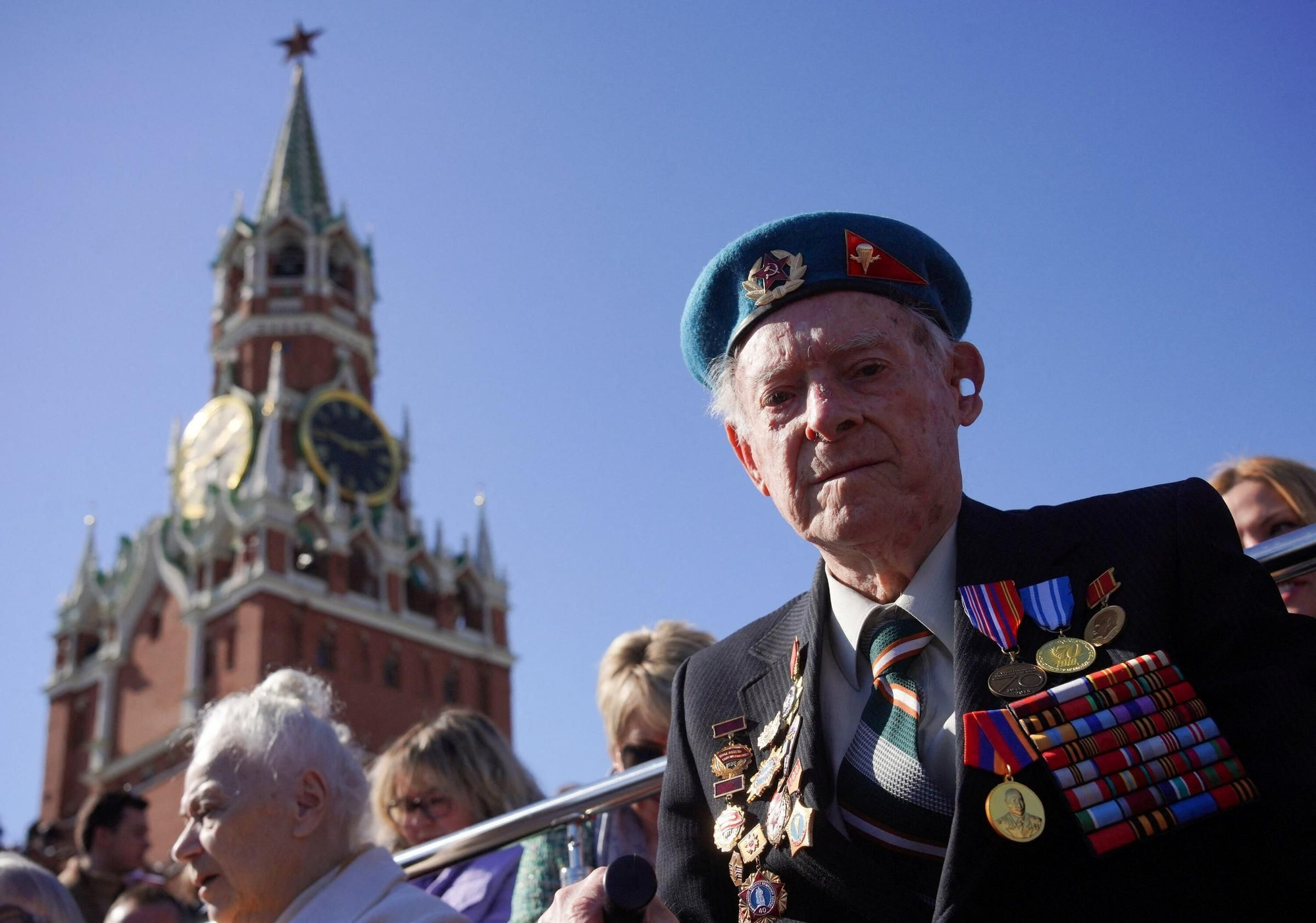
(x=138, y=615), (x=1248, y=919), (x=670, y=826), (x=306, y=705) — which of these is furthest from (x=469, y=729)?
(x=138, y=615)

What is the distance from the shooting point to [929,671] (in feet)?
7.47

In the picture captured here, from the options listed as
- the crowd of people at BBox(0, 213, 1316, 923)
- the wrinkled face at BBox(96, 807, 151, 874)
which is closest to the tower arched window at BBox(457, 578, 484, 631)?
the wrinkled face at BBox(96, 807, 151, 874)

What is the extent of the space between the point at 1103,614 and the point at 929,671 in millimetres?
301

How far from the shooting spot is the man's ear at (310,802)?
3.54m

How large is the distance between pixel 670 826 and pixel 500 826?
42.6 inches

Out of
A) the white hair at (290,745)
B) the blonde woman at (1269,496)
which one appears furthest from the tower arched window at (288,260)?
the blonde woman at (1269,496)

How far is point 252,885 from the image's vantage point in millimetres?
3438

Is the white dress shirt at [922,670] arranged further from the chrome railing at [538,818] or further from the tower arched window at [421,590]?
the tower arched window at [421,590]

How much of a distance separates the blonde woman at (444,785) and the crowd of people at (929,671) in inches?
70.7

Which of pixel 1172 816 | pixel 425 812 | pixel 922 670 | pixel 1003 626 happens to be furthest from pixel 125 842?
pixel 1172 816

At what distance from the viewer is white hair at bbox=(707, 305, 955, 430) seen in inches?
95.2

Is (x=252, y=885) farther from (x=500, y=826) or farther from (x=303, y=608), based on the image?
(x=303, y=608)

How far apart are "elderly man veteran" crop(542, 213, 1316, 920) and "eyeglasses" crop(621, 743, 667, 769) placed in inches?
57.5

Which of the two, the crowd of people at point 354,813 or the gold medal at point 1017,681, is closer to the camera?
the gold medal at point 1017,681
